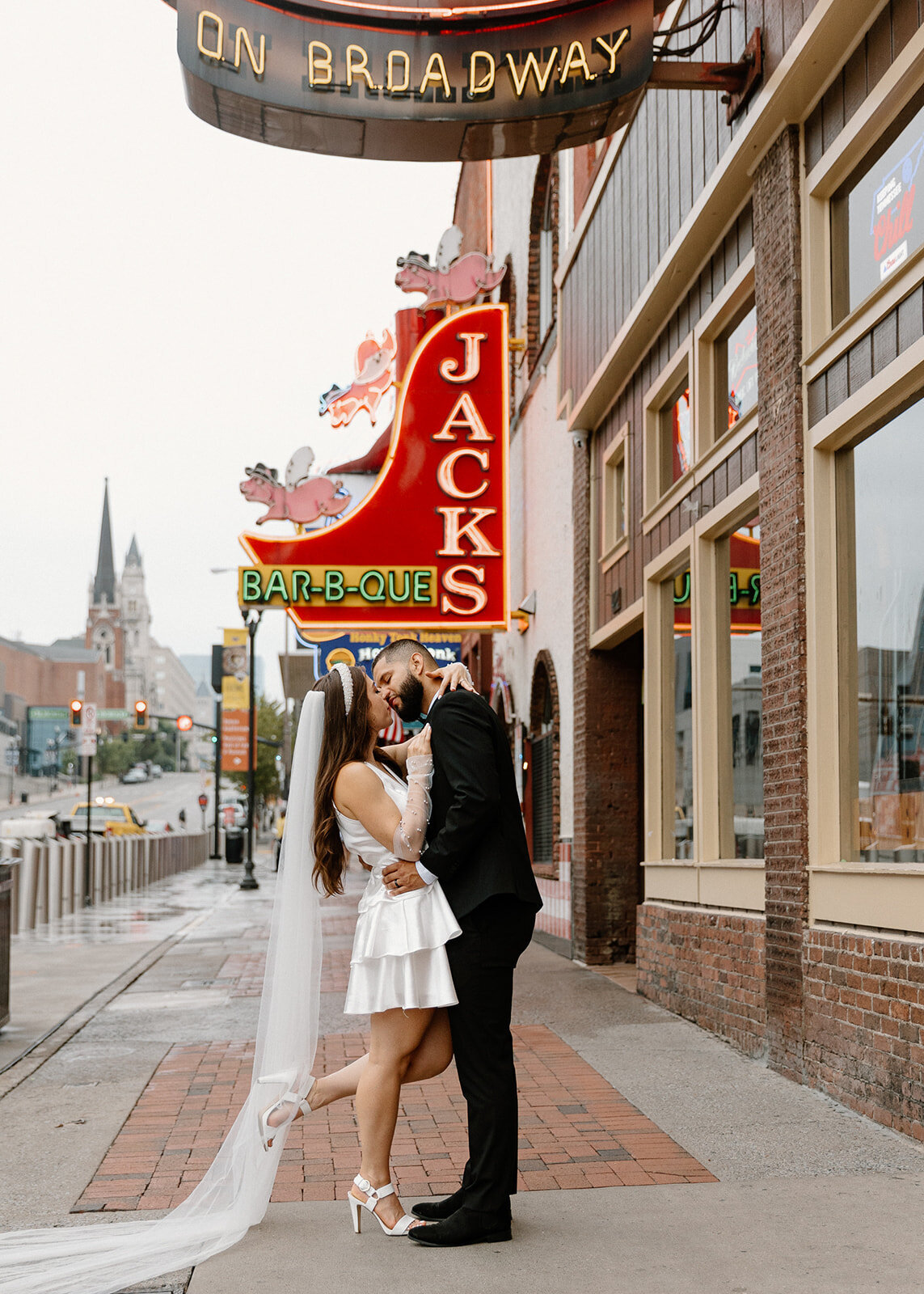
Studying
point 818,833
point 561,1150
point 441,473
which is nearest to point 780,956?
point 818,833

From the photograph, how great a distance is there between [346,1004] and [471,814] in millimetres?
783

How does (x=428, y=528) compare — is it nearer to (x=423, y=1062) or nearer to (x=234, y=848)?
(x=423, y=1062)

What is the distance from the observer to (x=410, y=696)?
4676mm

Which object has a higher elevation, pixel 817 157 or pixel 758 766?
pixel 817 157

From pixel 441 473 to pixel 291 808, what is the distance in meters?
13.0

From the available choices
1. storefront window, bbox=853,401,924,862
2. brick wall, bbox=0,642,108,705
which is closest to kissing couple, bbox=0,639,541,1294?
storefront window, bbox=853,401,924,862

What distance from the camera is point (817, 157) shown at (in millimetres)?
7324

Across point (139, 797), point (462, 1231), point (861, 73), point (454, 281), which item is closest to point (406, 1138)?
point (462, 1231)

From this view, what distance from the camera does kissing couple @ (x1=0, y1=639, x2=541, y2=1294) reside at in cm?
447

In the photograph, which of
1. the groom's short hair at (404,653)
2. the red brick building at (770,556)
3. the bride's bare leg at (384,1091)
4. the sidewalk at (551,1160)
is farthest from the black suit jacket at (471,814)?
the red brick building at (770,556)

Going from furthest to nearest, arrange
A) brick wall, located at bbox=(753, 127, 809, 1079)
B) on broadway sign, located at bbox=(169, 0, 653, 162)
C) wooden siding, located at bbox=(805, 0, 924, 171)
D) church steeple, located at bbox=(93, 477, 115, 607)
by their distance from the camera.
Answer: church steeple, located at bbox=(93, 477, 115, 607), on broadway sign, located at bbox=(169, 0, 653, 162), brick wall, located at bbox=(753, 127, 809, 1079), wooden siding, located at bbox=(805, 0, 924, 171)

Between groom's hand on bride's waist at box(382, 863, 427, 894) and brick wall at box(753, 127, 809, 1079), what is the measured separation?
326 centimetres

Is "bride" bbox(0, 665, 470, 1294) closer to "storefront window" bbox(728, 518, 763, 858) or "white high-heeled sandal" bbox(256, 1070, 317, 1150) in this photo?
"white high-heeled sandal" bbox(256, 1070, 317, 1150)

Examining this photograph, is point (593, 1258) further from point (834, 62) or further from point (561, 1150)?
point (834, 62)
